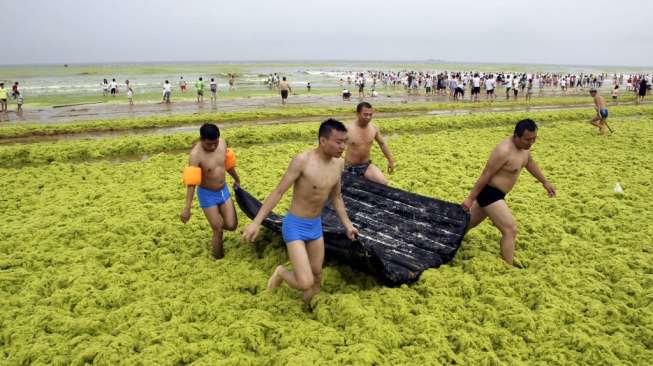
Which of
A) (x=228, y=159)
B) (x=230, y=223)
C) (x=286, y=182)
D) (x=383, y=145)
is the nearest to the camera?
(x=286, y=182)

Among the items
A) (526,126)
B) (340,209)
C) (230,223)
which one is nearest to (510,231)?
(526,126)

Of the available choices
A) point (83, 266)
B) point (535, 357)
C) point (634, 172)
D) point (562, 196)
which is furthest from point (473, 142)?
point (83, 266)

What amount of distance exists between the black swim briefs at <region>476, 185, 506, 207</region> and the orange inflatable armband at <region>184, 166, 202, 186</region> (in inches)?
127

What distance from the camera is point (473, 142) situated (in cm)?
1231

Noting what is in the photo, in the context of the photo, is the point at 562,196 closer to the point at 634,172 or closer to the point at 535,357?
the point at 634,172

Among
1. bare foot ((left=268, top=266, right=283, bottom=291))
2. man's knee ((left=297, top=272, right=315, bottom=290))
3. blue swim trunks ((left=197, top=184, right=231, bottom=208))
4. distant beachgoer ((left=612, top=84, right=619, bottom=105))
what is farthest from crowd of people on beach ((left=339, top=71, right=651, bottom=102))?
man's knee ((left=297, top=272, right=315, bottom=290))

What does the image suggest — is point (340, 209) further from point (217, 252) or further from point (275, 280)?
point (217, 252)

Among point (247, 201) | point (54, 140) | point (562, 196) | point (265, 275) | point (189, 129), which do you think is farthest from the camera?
point (189, 129)

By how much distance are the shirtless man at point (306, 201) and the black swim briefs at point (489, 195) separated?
196 cm

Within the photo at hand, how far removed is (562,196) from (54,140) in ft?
44.9

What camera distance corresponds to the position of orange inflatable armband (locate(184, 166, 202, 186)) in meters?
4.77

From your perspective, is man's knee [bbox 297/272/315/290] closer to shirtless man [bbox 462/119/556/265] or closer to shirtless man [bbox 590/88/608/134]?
shirtless man [bbox 462/119/556/265]

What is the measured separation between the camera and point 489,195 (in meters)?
5.04

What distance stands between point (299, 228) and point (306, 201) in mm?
262
